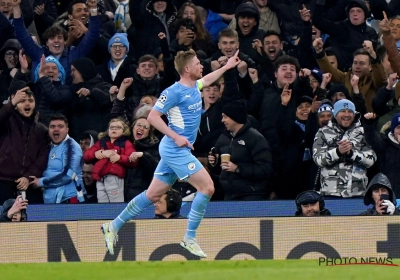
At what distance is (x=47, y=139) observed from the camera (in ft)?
52.1

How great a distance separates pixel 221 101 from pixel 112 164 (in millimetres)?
1804

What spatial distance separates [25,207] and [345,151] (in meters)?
4.26

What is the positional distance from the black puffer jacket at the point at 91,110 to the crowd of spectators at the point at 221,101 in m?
0.02

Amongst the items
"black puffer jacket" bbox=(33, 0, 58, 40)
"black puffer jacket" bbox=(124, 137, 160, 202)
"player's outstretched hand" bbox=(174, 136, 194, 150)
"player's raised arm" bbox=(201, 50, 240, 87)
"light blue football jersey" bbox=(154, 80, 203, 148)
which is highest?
"black puffer jacket" bbox=(33, 0, 58, 40)

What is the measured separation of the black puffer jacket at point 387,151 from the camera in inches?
592

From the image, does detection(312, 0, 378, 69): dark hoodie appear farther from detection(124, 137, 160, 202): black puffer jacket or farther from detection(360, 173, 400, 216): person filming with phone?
detection(360, 173, 400, 216): person filming with phone

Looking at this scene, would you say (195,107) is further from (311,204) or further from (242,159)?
(242,159)

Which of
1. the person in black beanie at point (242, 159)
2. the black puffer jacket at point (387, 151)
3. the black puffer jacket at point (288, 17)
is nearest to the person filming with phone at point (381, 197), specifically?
the black puffer jacket at point (387, 151)

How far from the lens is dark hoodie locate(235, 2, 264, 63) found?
17250 mm

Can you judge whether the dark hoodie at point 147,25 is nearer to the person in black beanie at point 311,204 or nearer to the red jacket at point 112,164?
the red jacket at point 112,164

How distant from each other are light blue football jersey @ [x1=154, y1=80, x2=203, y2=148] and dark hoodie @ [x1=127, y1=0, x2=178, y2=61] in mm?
5893

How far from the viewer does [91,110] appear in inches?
664

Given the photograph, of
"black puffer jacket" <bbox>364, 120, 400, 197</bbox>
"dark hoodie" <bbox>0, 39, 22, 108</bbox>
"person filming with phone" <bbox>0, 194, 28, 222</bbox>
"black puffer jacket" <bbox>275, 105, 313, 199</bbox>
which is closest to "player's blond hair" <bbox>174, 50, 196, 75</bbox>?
"person filming with phone" <bbox>0, 194, 28, 222</bbox>

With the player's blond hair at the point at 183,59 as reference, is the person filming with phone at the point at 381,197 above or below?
below
